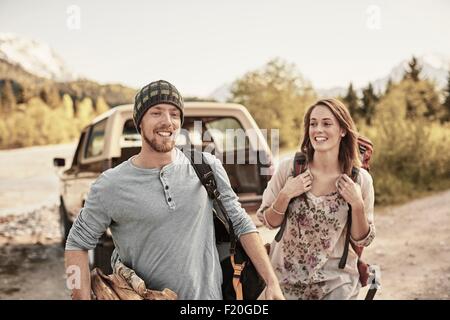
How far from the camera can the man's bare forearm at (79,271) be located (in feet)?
5.18

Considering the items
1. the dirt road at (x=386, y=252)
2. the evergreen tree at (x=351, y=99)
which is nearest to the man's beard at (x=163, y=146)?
the dirt road at (x=386, y=252)

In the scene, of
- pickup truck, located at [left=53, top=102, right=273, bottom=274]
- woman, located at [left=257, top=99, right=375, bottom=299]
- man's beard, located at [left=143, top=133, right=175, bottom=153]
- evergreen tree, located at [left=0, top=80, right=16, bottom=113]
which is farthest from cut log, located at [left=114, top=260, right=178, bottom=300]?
evergreen tree, located at [left=0, top=80, right=16, bottom=113]

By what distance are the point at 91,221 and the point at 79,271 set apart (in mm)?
162

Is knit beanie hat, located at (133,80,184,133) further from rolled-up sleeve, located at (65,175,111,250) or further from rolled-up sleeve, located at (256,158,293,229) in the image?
rolled-up sleeve, located at (256,158,293,229)

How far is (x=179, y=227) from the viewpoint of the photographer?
157cm

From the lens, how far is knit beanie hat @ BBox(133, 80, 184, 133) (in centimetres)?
162

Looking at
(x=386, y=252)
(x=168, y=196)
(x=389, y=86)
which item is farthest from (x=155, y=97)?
(x=389, y=86)

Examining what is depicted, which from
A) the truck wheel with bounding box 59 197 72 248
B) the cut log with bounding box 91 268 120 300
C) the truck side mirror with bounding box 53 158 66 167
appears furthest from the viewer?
the truck side mirror with bounding box 53 158 66 167

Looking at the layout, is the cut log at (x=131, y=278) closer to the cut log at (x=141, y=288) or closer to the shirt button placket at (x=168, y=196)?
the cut log at (x=141, y=288)

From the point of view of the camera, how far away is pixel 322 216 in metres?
1.88

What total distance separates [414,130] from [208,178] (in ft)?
28.5

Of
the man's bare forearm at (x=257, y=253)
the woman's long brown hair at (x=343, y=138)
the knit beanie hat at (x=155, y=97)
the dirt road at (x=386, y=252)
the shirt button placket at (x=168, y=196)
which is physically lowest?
the dirt road at (x=386, y=252)

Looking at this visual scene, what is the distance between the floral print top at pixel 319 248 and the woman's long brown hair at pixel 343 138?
0.06 m

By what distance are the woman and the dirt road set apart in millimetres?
1574
